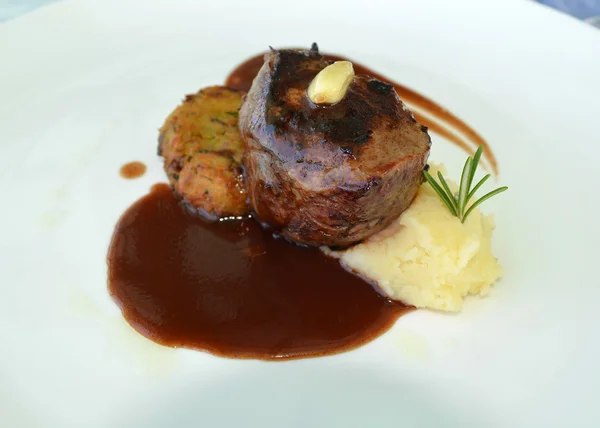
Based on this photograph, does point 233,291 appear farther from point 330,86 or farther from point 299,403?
point 330,86

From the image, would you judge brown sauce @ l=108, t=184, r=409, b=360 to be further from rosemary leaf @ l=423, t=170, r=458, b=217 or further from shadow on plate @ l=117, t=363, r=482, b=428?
rosemary leaf @ l=423, t=170, r=458, b=217

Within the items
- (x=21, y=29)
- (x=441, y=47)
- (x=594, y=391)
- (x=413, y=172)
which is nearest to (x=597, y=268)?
(x=594, y=391)

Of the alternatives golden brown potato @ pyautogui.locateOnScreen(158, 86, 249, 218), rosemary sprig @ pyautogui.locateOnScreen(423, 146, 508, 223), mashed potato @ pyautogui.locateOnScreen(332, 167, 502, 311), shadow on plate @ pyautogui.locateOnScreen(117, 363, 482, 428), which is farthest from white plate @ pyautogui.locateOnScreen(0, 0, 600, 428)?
rosemary sprig @ pyautogui.locateOnScreen(423, 146, 508, 223)

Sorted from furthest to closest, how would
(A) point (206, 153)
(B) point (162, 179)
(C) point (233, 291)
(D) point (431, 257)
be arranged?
Answer: (B) point (162, 179)
(A) point (206, 153)
(C) point (233, 291)
(D) point (431, 257)

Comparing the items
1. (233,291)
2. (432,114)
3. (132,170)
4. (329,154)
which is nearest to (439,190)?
(329,154)

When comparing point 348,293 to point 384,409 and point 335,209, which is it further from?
point 384,409
